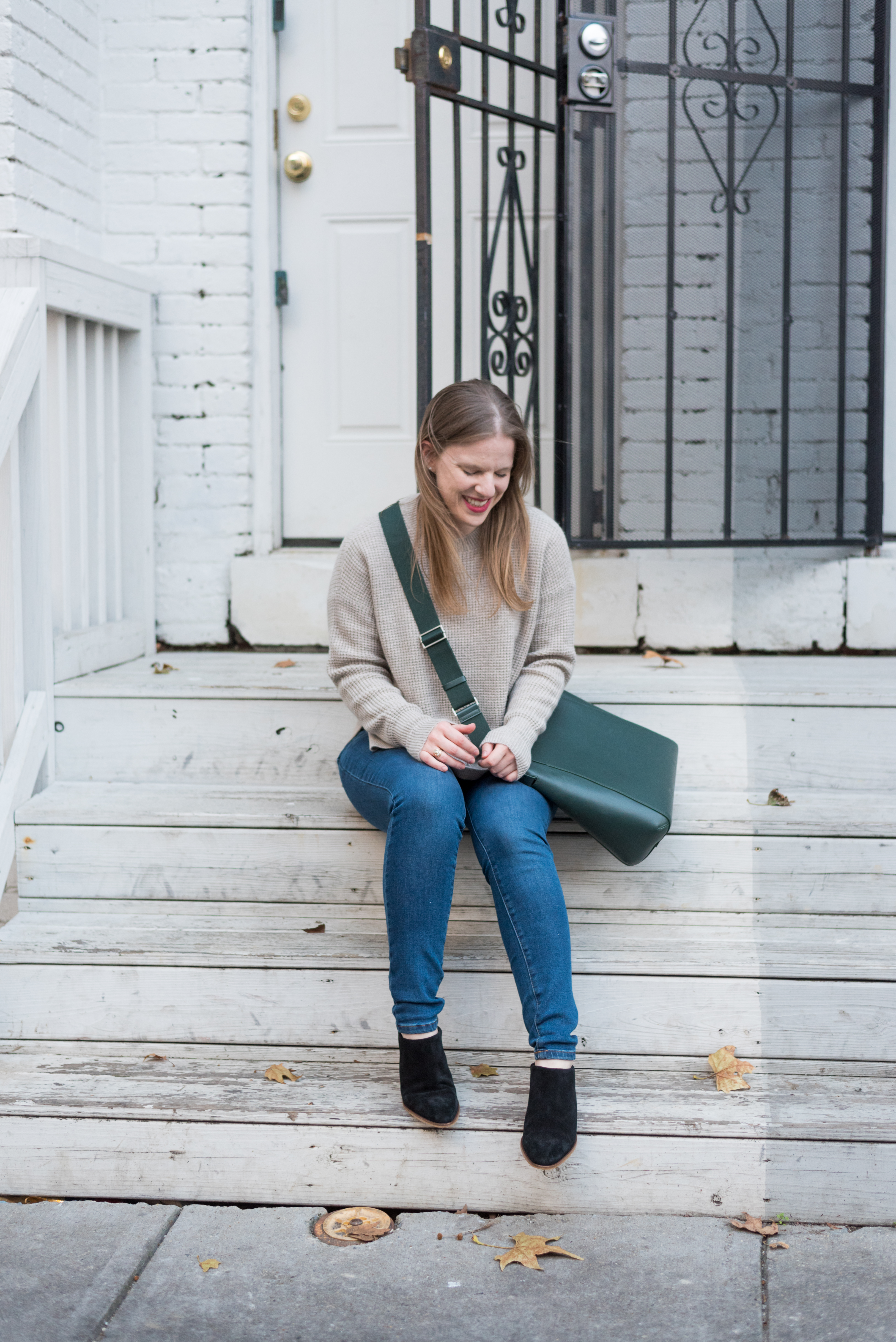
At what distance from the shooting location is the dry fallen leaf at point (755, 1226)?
73.4 inches

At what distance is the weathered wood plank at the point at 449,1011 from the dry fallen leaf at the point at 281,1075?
10cm

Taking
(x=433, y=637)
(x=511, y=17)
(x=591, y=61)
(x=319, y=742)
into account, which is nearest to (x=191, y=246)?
(x=511, y=17)

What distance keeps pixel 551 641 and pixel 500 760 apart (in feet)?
1.11

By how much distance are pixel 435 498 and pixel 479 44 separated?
1412 mm

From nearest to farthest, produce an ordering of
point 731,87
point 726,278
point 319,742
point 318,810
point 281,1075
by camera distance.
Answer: point 281,1075 → point 318,810 → point 319,742 → point 731,87 → point 726,278

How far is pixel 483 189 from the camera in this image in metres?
3.03

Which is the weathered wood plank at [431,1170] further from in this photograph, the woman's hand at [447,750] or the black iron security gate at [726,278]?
the black iron security gate at [726,278]

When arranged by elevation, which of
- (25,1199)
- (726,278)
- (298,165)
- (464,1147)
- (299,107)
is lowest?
(25,1199)

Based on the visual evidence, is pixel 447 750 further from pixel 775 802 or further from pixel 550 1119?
pixel 775 802

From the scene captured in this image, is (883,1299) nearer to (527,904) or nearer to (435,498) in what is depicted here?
(527,904)

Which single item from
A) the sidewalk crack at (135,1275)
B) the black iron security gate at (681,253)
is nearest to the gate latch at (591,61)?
the black iron security gate at (681,253)

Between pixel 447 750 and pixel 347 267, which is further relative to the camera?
pixel 347 267

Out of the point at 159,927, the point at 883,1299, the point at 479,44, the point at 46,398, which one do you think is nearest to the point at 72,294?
the point at 46,398

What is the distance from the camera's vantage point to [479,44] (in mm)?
2922
